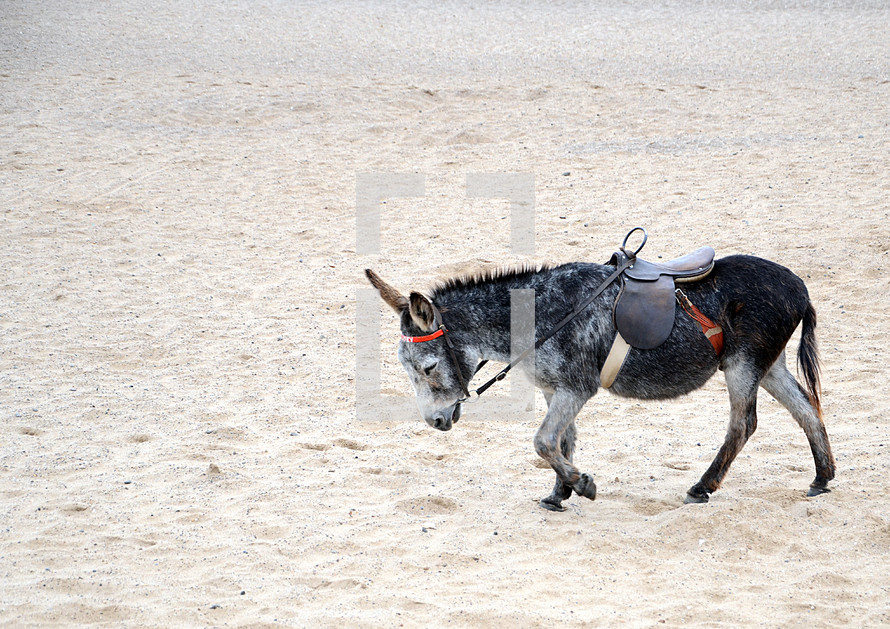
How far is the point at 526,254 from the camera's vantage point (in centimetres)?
952

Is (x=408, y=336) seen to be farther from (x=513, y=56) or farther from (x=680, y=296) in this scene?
(x=513, y=56)

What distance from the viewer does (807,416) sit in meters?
5.29

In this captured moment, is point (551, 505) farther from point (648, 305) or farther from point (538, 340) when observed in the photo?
point (648, 305)

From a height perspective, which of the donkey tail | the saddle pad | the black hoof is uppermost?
the saddle pad

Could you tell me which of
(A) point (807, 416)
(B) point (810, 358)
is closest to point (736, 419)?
(A) point (807, 416)

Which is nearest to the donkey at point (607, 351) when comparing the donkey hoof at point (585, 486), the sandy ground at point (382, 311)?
the donkey hoof at point (585, 486)

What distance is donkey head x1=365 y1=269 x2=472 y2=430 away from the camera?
5148 mm

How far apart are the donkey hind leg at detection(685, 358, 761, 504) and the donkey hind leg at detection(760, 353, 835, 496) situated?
304 mm

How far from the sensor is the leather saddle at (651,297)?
197 inches

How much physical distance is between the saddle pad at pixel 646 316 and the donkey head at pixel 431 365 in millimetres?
995

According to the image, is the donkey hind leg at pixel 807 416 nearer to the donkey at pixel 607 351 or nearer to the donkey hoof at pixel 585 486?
the donkey at pixel 607 351

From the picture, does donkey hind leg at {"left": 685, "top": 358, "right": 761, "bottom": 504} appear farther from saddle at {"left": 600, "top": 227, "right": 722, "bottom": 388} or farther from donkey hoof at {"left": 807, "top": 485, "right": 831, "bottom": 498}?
donkey hoof at {"left": 807, "top": 485, "right": 831, "bottom": 498}

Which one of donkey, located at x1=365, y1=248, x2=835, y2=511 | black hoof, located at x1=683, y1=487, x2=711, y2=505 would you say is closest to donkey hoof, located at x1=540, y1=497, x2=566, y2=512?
donkey, located at x1=365, y1=248, x2=835, y2=511

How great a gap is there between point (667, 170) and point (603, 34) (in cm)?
789
